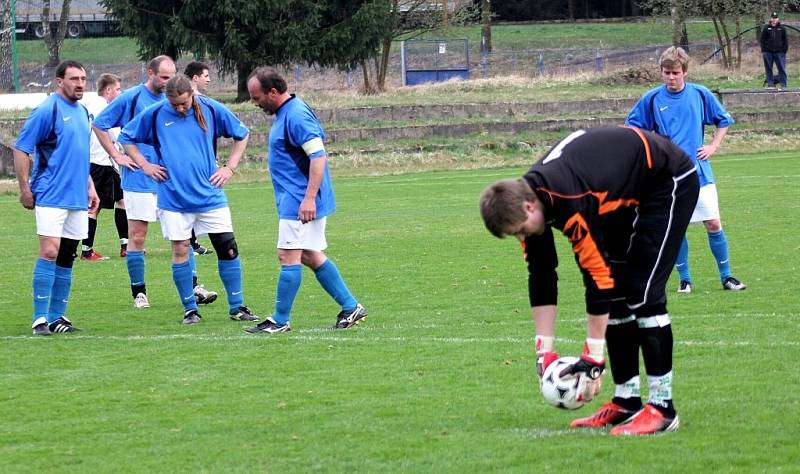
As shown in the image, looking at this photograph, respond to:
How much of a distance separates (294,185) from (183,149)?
4.51ft

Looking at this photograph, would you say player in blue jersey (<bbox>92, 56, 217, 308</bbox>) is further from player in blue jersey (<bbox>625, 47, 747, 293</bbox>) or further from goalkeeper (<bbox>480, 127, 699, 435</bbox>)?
goalkeeper (<bbox>480, 127, 699, 435</bbox>)

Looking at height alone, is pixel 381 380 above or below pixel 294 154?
below

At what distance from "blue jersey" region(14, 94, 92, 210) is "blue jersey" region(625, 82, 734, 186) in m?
5.10

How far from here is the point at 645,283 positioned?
6496mm

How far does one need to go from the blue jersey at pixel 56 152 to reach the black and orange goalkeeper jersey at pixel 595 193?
551 centimetres

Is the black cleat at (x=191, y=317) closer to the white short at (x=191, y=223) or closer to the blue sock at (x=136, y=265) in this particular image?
the white short at (x=191, y=223)

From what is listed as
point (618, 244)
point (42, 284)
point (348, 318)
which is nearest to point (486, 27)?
point (42, 284)

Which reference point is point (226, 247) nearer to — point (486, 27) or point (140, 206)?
point (140, 206)

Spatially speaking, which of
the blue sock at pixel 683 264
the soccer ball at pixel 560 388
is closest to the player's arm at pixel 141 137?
the blue sock at pixel 683 264

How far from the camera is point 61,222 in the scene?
35.4ft

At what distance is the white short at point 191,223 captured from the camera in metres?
11.0

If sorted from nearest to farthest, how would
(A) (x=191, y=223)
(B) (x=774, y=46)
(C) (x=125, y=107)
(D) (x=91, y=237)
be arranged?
(A) (x=191, y=223)
(C) (x=125, y=107)
(D) (x=91, y=237)
(B) (x=774, y=46)

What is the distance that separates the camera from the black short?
1755cm

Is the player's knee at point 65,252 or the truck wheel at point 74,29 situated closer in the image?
the player's knee at point 65,252
